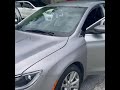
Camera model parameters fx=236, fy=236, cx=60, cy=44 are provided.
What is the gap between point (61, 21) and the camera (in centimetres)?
379

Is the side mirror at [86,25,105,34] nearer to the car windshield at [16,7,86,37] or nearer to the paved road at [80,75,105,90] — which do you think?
the car windshield at [16,7,86,37]

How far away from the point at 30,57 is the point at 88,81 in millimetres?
1564

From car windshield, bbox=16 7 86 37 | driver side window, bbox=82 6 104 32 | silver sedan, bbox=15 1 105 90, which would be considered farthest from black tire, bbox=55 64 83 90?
driver side window, bbox=82 6 104 32

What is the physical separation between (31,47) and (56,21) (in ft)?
2.87

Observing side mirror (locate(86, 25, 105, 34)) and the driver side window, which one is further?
the driver side window

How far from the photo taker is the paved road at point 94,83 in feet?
12.6

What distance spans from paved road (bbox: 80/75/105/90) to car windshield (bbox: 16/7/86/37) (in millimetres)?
1006

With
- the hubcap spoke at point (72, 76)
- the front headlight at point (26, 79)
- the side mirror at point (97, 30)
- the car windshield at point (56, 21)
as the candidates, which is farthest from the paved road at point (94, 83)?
the front headlight at point (26, 79)

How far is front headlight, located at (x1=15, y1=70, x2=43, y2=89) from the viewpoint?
265 cm

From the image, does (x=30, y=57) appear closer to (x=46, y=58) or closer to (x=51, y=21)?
(x=46, y=58)

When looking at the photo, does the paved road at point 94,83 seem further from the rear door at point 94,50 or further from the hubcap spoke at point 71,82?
the hubcap spoke at point 71,82

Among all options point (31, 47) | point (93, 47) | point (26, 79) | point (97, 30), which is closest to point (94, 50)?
point (93, 47)

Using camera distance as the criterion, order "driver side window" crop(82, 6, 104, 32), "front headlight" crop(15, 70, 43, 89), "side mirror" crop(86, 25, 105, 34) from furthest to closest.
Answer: "driver side window" crop(82, 6, 104, 32) < "side mirror" crop(86, 25, 105, 34) < "front headlight" crop(15, 70, 43, 89)
